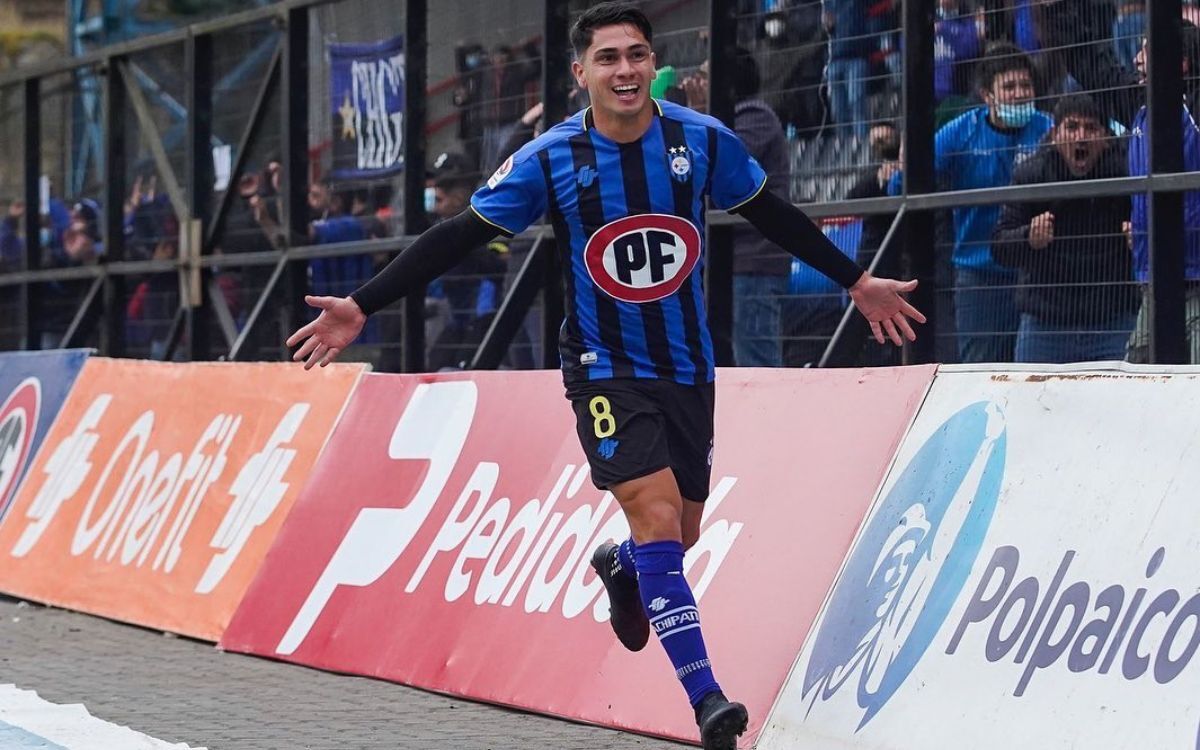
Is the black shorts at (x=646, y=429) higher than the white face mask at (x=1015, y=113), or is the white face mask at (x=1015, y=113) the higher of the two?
the white face mask at (x=1015, y=113)

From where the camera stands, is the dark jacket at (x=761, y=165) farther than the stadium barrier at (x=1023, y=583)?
Yes

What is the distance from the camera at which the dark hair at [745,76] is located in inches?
386

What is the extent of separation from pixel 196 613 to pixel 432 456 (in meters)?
1.54

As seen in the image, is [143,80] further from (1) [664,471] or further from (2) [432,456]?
(1) [664,471]

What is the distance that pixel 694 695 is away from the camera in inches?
239

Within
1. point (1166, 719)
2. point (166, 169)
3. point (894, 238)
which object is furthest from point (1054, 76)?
point (166, 169)

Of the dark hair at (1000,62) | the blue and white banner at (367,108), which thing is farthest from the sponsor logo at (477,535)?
the blue and white banner at (367,108)

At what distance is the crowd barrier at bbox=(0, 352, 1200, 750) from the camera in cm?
577

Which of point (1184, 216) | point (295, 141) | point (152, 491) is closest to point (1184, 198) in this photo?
point (1184, 216)

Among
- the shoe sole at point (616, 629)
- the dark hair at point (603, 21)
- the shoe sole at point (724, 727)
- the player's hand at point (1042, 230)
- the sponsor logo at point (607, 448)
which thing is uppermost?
the dark hair at point (603, 21)

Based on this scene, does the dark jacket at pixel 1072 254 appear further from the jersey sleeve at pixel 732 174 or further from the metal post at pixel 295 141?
the metal post at pixel 295 141

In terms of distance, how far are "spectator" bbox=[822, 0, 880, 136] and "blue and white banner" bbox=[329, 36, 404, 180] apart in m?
3.54

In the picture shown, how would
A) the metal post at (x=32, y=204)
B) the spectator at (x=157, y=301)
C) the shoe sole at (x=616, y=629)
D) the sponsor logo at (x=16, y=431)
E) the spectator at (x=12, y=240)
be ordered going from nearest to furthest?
the shoe sole at (x=616, y=629) < the sponsor logo at (x=16, y=431) < the spectator at (x=157, y=301) < the metal post at (x=32, y=204) < the spectator at (x=12, y=240)

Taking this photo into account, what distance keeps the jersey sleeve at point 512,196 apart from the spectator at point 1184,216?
2.73 metres
